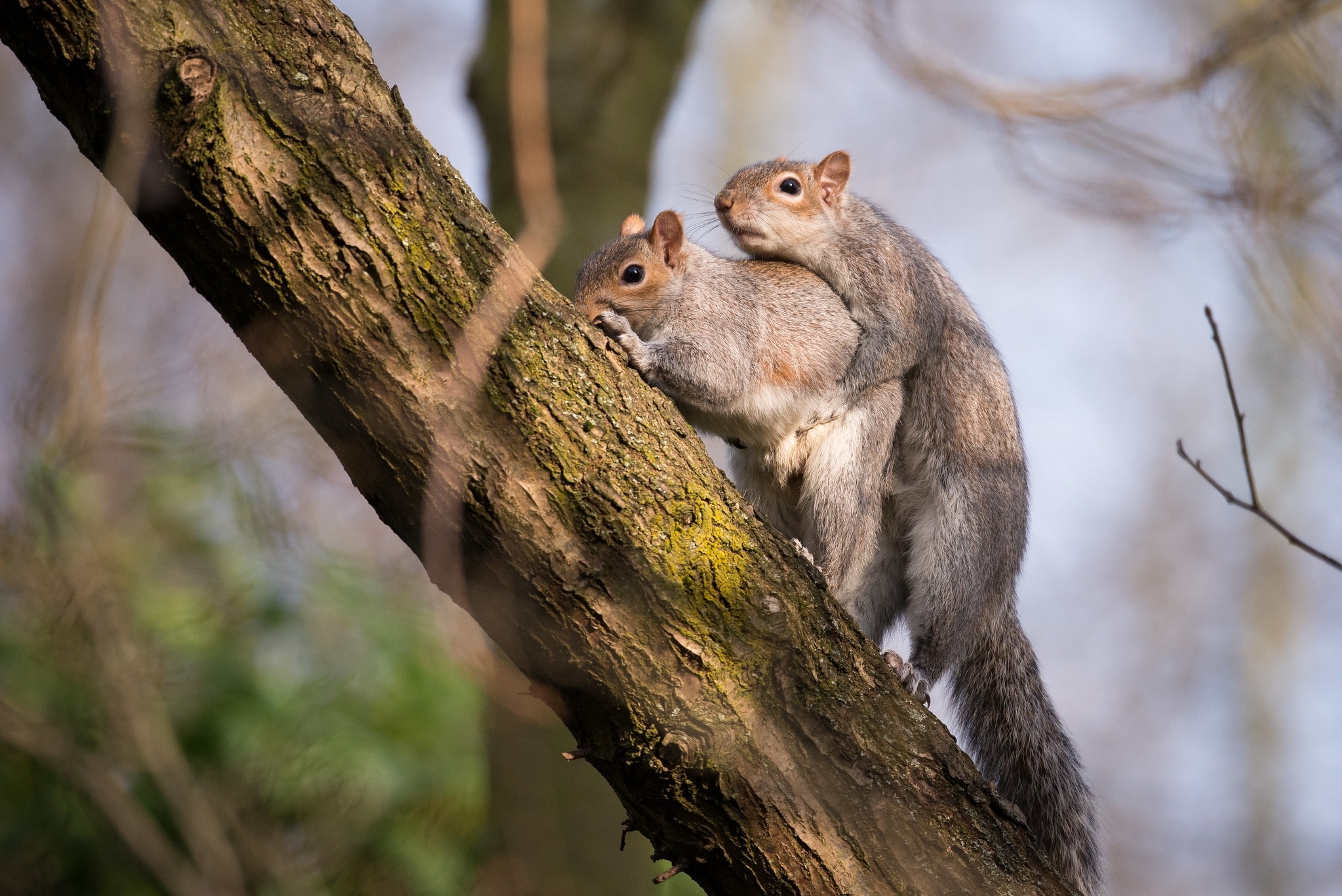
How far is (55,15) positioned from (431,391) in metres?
0.80

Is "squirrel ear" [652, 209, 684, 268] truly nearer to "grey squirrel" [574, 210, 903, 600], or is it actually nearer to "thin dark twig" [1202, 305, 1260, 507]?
"grey squirrel" [574, 210, 903, 600]

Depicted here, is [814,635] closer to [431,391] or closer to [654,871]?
[431,391]

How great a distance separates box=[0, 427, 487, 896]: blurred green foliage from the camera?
350cm

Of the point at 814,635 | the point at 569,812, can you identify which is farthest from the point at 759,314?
the point at 569,812

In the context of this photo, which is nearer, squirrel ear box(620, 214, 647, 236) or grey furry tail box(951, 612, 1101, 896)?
grey furry tail box(951, 612, 1101, 896)

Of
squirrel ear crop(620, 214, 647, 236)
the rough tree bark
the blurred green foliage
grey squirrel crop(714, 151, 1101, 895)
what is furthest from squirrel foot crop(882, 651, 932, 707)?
the blurred green foliage

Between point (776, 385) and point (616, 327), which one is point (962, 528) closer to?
point (776, 385)

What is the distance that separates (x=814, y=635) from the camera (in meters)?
2.22

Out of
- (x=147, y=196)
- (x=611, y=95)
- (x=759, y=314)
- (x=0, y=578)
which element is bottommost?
(x=759, y=314)

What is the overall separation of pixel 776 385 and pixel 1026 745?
134 cm

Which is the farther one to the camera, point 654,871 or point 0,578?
point 654,871

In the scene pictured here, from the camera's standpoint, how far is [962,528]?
3318 millimetres

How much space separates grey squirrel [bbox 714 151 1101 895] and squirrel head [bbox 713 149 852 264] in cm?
10

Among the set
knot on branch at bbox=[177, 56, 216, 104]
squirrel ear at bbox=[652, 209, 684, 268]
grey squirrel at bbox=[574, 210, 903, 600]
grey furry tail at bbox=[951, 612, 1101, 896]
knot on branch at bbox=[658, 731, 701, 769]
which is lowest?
grey furry tail at bbox=[951, 612, 1101, 896]
